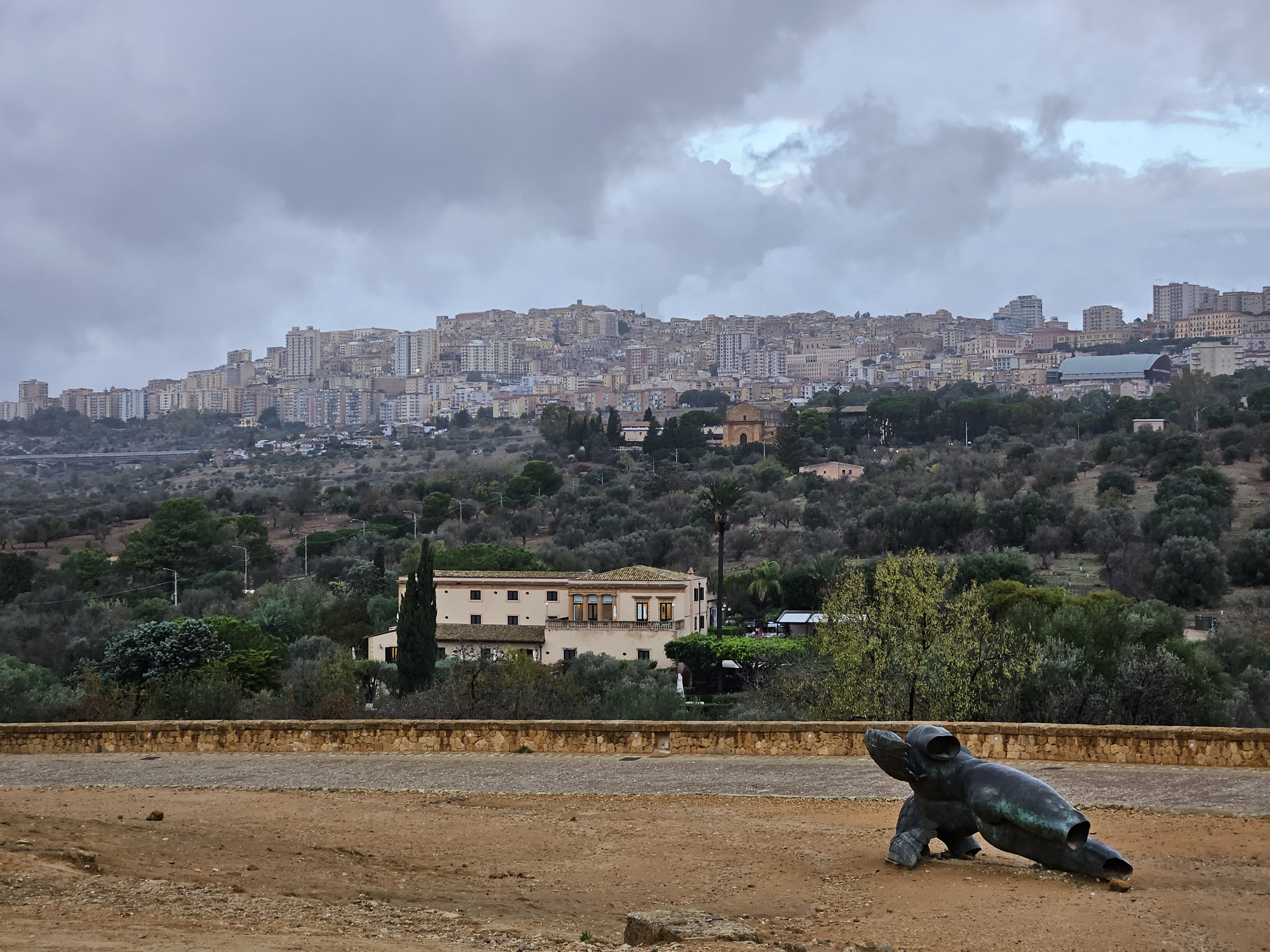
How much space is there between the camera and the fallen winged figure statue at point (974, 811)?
8.19 meters

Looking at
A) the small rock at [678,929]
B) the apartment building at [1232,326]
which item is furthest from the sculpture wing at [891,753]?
the apartment building at [1232,326]

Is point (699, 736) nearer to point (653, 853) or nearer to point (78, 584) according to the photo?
point (653, 853)

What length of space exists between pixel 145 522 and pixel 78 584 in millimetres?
21599

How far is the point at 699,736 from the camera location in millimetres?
13664

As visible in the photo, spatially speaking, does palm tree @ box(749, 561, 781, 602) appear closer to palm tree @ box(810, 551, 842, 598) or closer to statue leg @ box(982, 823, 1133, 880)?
palm tree @ box(810, 551, 842, 598)

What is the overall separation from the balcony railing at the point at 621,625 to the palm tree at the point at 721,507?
48.0 inches

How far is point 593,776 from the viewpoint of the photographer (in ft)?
41.4

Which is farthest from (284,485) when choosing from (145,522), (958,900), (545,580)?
(958,900)

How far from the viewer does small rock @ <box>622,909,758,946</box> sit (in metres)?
6.91

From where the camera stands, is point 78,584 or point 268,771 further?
point 78,584

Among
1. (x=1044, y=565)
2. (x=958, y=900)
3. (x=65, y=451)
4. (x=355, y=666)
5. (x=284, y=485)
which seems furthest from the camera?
(x=65, y=451)

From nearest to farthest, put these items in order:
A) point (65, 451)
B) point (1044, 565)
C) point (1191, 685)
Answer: point (1191, 685), point (1044, 565), point (65, 451)

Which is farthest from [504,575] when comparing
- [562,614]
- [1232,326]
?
[1232,326]

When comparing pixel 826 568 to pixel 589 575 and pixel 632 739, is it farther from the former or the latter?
pixel 632 739
